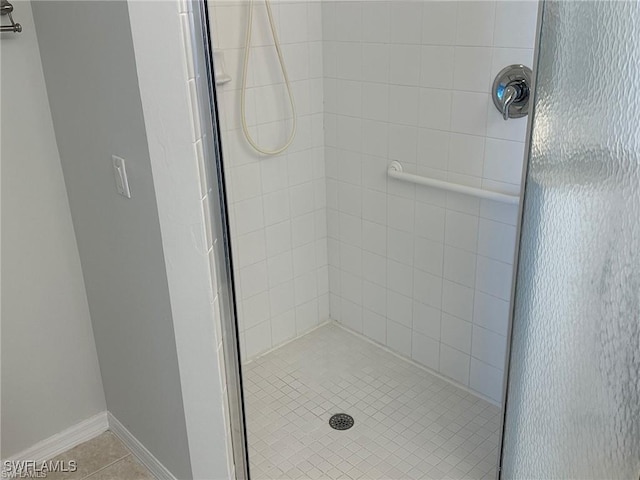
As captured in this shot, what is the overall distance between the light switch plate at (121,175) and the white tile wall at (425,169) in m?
1.14

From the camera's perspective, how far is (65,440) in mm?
2107

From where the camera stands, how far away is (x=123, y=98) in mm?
1458

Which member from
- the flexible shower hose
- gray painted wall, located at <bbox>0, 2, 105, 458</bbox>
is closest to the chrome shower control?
the flexible shower hose

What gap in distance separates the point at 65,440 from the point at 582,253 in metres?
1.79

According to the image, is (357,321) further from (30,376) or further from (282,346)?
(30,376)

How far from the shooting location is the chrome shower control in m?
1.88

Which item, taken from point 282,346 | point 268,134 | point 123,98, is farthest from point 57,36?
point 282,346

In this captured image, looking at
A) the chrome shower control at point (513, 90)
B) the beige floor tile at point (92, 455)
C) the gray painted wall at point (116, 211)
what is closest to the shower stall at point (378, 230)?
the chrome shower control at point (513, 90)

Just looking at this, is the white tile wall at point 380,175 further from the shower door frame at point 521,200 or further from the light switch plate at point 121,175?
the light switch plate at point 121,175

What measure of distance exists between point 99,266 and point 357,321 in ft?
4.26

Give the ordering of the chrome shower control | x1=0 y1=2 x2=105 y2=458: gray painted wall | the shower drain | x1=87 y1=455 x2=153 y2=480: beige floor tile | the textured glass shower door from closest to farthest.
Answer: the textured glass shower door
x1=0 y1=2 x2=105 y2=458: gray painted wall
the chrome shower control
x1=87 y1=455 x2=153 y2=480: beige floor tile
the shower drain

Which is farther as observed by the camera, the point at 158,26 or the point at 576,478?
the point at 576,478

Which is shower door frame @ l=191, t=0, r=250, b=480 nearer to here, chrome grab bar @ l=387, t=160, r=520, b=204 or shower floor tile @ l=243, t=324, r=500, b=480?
shower floor tile @ l=243, t=324, r=500, b=480

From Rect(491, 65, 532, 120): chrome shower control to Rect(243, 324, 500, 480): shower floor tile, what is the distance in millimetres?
1114
